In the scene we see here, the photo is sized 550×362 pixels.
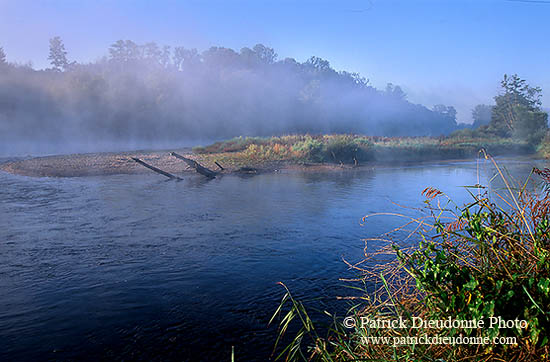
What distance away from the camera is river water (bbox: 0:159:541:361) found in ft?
17.3

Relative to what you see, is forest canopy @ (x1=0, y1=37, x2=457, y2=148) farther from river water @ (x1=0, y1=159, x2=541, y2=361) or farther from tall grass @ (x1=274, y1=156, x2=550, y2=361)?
tall grass @ (x1=274, y1=156, x2=550, y2=361)

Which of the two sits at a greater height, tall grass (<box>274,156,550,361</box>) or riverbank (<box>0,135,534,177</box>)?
riverbank (<box>0,135,534,177</box>)

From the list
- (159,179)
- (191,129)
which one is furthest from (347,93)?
(159,179)

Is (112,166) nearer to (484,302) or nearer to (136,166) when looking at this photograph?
(136,166)

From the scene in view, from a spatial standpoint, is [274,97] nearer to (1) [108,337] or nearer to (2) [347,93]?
(2) [347,93]

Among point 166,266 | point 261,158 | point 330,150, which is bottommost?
point 166,266

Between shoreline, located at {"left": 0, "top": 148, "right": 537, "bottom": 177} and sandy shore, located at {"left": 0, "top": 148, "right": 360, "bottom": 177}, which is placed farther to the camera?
shoreline, located at {"left": 0, "top": 148, "right": 537, "bottom": 177}

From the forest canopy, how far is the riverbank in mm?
22693

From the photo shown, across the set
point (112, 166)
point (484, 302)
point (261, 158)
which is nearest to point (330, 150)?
point (261, 158)

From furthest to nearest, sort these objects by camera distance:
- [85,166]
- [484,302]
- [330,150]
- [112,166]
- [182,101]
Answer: [182,101] → [330,150] → [112,166] → [85,166] → [484,302]

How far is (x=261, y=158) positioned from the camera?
2716cm

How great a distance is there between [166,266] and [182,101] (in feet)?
182

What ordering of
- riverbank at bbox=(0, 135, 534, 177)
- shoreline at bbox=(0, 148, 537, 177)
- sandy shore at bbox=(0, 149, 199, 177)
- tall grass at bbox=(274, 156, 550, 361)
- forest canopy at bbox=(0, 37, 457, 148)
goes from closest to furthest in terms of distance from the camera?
tall grass at bbox=(274, 156, 550, 361) → sandy shore at bbox=(0, 149, 199, 177) → shoreline at bbox=(0, 148, 537, 177) → riverbank at bbox=(0, 135, 534, 177) → forest canopy at bbox=(0, 37, 457, 148)

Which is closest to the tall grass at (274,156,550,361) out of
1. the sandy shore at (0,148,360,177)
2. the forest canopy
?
the sandy shore at (0,148,360,177)
